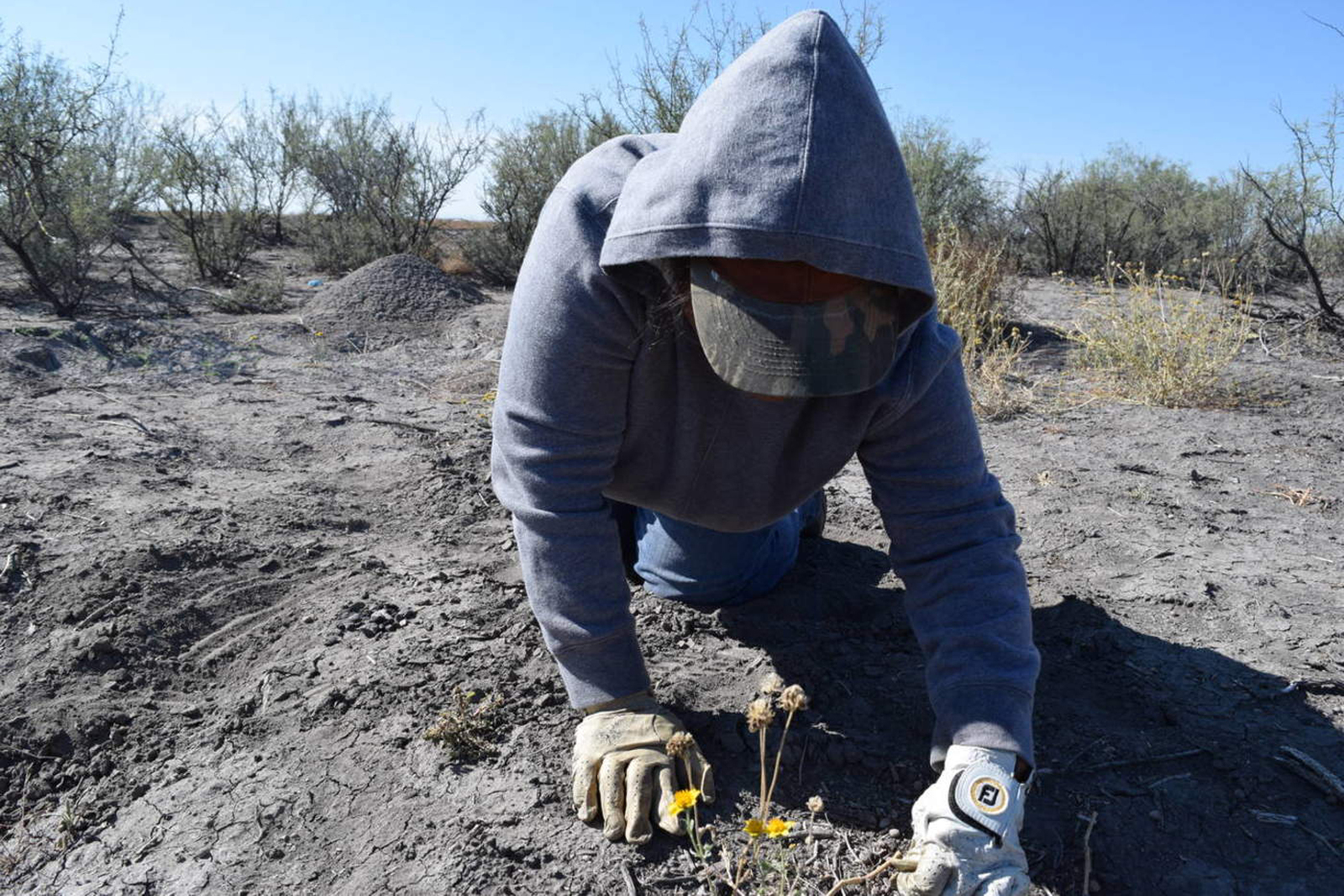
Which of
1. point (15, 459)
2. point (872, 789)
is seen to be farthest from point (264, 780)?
point (15, 459)

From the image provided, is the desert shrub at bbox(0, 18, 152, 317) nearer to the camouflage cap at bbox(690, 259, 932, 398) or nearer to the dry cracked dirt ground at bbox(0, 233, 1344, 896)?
the dry cracked dirt ground at bbox(0, 233, 1344, 896)

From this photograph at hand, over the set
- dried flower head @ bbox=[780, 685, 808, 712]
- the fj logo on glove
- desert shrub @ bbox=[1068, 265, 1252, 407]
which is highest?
desert shrub @ bbox=[1068, 265, 1252, 407]

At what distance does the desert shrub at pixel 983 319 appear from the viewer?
4871 millimetres

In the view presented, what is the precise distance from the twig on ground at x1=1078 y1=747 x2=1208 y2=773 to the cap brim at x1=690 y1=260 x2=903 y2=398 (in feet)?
3.64

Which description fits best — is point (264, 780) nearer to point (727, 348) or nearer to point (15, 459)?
point (727, 348)

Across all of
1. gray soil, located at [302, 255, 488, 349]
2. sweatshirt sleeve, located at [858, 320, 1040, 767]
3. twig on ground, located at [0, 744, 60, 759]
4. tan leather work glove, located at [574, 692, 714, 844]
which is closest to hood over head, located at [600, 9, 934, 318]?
sweatshirt sleeve, located at [858, 320, 1040, 767]

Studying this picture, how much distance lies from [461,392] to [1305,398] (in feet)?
14.8

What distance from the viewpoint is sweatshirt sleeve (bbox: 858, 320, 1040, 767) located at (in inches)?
65.3

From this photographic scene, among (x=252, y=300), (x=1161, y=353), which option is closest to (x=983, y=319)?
(x=1161, y=353)

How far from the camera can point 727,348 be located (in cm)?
143

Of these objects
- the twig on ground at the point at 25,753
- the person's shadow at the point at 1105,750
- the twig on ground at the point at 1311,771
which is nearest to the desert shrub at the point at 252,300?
the twig on ground at the point at 25,753

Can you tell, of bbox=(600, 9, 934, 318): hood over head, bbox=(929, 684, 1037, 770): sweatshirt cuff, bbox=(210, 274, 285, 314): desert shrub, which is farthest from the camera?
bbox=(210, 274, 285, 314): desert shrub

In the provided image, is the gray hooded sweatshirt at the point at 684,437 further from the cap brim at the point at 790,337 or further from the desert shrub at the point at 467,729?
the desert shrub at the point at 467,729

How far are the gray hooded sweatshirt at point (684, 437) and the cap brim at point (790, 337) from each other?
73 mm
